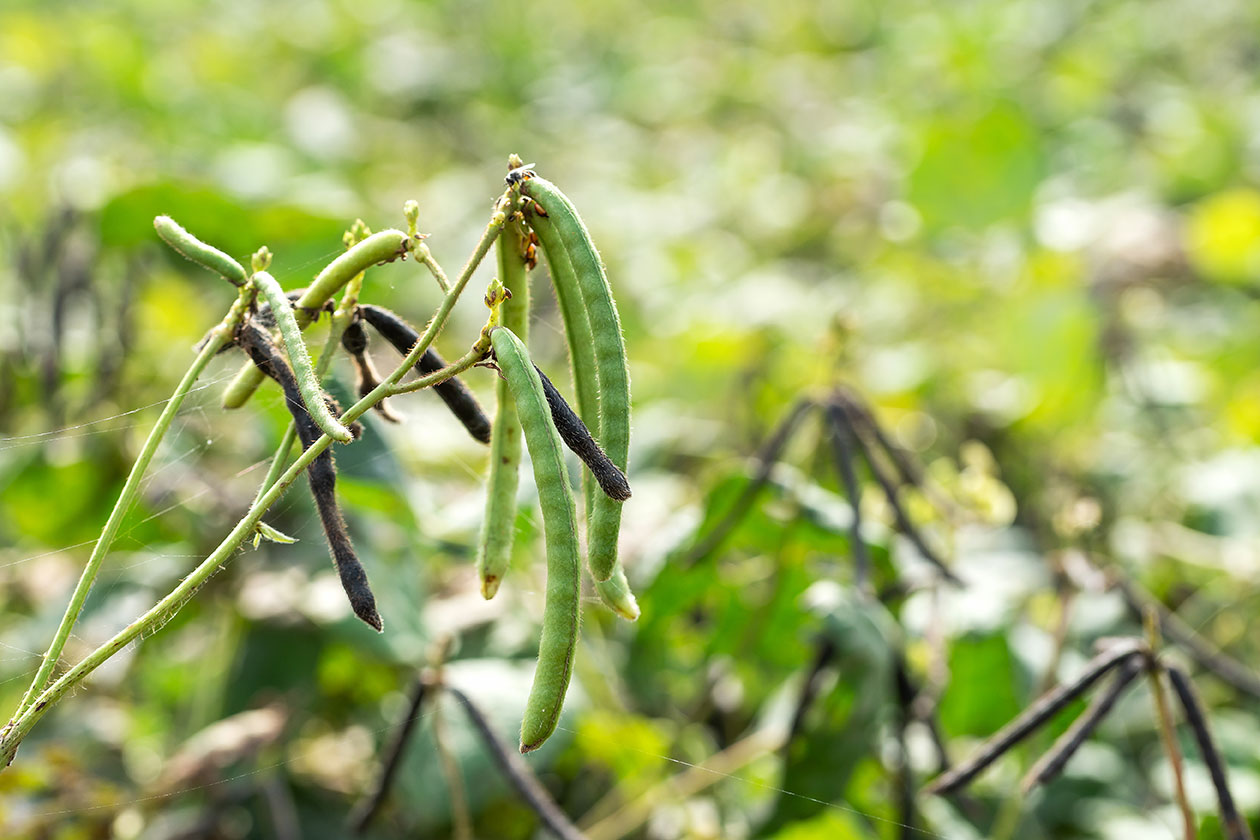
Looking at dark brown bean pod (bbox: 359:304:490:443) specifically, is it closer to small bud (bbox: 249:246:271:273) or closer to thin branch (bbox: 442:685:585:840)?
small bud (bbox: 249:246:271:273)

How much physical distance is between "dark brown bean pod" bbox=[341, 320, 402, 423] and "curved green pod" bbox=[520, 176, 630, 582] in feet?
0.55

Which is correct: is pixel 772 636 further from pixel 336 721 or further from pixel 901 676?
pixel 336 721

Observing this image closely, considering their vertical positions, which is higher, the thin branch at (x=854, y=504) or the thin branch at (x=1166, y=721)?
the thin branch at (x=854, y=504)

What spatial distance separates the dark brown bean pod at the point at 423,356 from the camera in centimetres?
75

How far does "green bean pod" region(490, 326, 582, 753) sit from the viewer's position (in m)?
0.62

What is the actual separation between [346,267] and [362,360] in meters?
0.11

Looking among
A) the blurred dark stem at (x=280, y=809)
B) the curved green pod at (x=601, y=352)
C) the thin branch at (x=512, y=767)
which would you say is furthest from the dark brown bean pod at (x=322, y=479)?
the blurred dark stem at (x=280, y=809)

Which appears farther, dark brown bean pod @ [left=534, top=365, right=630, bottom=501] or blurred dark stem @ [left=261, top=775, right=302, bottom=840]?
blurred dark stem @ [left=261, top=775, right=302, bottom=840]

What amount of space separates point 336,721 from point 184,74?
10.3ft

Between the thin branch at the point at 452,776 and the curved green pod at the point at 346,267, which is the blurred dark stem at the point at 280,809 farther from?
the curved green pod at the point at 346,267

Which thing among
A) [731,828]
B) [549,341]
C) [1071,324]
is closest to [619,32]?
[549,341]

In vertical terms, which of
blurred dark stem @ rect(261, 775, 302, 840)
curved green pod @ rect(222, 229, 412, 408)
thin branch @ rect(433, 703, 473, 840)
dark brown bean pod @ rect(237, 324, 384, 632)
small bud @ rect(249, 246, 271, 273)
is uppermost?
small bud @ rect(249, 246, 271, 273)

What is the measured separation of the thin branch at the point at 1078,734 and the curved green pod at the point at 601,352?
0.46 metres

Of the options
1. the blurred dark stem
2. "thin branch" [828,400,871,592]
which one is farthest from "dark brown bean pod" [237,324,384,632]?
the blurred dark stem
